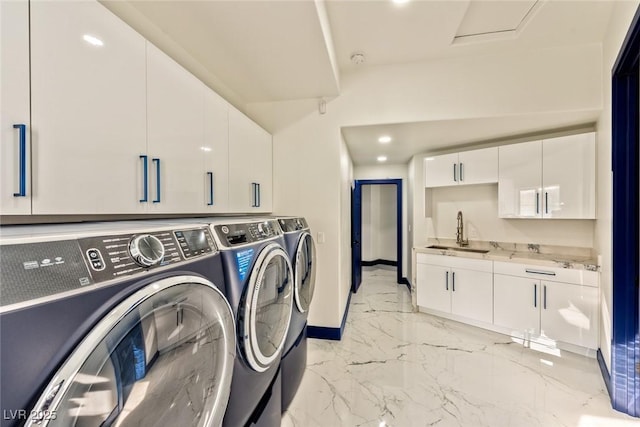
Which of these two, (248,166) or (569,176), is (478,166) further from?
(248,166)

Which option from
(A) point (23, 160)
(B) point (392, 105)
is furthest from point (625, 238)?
(A) point (23, 160)

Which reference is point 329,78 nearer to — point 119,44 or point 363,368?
point 119,44

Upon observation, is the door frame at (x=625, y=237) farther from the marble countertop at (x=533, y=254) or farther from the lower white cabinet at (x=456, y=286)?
the lower white cabinet at (x=456, y=286)

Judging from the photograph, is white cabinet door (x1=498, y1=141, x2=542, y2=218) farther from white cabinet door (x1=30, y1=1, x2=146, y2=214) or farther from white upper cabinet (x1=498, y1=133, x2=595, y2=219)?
white cabinet door (x1=30, y1=1, x2=146, y2=214)

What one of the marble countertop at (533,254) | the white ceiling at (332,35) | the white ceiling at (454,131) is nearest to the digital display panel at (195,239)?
the white ceiling at (332,35)

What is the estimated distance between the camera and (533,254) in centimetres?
280

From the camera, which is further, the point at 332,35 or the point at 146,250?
the point at 332,35

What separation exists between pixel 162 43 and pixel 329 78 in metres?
1.23

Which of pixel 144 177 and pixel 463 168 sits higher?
pixel 463 168

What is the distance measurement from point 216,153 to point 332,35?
132 cm

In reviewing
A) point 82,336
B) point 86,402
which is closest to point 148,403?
point 86,402

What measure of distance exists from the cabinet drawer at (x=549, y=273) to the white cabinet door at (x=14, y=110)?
3410mm

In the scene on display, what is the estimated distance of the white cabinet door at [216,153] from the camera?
1.66 m

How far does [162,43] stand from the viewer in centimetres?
175
